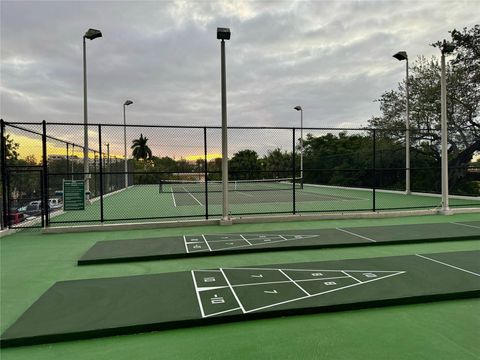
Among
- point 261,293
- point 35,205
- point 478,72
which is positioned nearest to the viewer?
point 261,293

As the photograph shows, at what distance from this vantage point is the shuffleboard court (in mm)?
3807

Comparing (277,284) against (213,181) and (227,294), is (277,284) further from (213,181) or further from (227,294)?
(213,181)

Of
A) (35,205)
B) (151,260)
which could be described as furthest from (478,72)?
(35,205)

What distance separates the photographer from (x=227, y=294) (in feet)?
15.3

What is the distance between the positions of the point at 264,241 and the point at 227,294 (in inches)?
141

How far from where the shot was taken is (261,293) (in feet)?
15.3

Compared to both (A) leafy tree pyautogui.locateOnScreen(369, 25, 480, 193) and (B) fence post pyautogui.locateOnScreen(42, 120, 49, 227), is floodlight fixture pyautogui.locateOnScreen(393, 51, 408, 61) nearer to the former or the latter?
(A) leafy tree pyautogui.locateOnScreen(369, 25, 480, 193)

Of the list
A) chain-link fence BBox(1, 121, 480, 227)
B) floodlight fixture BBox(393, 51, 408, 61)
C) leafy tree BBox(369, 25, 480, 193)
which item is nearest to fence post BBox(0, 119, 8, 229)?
chain-link fence BBox(1, 121, 480, 227)

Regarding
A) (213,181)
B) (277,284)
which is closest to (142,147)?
(213,181)

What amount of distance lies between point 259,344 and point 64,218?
11122 millimetres

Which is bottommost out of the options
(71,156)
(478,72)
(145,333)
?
(145,333)

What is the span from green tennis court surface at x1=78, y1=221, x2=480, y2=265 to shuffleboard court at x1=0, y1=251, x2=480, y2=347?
4.42ft

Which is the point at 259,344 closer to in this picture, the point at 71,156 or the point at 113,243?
the point at 113,243

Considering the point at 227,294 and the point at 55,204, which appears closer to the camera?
the point at 227,294
